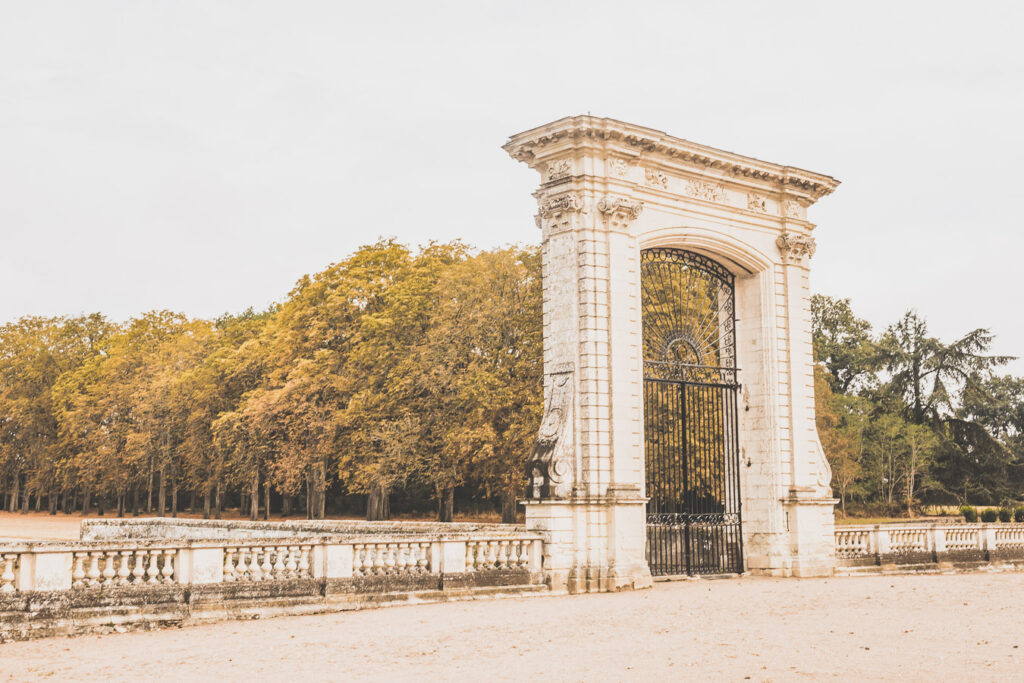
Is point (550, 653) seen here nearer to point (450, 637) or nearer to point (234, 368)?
point (450, 637)

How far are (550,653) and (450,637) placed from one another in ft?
4.29

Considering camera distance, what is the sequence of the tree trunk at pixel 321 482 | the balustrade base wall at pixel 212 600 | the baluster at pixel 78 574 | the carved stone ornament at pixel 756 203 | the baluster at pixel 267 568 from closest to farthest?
the balustrade base wall at pixel 212 600
the baluster at pixel 78 574
the baluster at pixel 267 568
the carved stone ornament at pixel 756 203
the tree trunk at pixel 321 482

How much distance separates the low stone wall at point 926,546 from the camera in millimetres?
17672

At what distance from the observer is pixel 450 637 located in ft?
31.7

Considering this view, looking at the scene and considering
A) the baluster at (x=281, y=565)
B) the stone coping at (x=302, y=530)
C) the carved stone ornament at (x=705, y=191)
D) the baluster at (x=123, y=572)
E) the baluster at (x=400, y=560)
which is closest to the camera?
the baluster at (x=123, y=572)

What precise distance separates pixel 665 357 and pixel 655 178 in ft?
9.36

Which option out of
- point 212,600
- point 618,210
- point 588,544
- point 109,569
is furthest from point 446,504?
point 109,569

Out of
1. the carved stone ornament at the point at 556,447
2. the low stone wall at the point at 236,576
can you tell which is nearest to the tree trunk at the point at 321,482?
the low stone wall at the point at 236,576

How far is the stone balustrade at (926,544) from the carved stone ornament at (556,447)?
6.04 m

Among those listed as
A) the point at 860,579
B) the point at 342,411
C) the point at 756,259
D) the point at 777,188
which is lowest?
the point at 860,579

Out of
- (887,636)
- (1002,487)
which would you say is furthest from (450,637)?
(1002,487)

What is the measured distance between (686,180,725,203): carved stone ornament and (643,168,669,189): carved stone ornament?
1.72 ft

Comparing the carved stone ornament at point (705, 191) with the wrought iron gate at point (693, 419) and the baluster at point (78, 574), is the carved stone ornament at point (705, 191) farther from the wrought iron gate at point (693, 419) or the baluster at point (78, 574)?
the baluster at point (78, 574)

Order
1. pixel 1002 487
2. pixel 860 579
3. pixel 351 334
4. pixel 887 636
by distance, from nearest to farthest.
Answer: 1. pixel 887 636
2. pixel 860 579
3. pixel 351 334
4. pixel 1002 487
